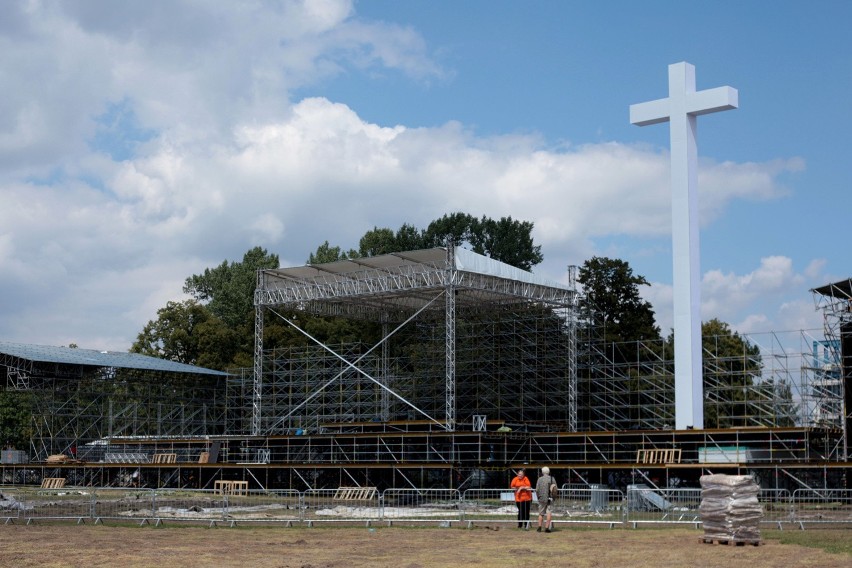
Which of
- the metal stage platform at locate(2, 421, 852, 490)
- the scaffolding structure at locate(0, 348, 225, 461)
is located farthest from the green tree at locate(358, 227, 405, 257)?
the metal stage platform at locate(2, 421, 852, 490)

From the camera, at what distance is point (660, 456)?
44.6m

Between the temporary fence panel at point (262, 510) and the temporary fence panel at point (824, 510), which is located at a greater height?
the temporary fence panel at point (824, 510)

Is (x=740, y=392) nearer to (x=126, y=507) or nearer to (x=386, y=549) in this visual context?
(x=126, y=507)

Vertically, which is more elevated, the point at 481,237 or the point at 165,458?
the point at 481,237

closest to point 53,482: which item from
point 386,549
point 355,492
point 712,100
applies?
point 355,492

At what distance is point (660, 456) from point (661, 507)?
14.5m

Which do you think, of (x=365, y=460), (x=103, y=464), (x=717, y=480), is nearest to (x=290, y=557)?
(x=717, y=480)

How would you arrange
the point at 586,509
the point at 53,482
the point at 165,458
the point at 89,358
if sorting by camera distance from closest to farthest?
the point at 586,509
the point at 53,482
the point at 165,458
the point at 89,358

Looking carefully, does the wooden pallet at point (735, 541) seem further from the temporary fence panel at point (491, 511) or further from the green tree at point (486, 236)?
the green tree at point (486, 236)

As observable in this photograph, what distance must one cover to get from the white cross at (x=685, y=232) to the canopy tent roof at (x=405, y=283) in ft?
30.3

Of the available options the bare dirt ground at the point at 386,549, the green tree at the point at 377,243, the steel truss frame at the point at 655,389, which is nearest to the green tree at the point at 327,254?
the green tree at the point at 377,243

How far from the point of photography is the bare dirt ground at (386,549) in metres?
17.7

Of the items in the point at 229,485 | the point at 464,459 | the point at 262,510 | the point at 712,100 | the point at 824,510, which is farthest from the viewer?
the point at 229,485

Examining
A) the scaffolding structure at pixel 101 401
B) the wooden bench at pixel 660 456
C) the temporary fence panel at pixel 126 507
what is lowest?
the temporary fence panel at pixel 126 507
